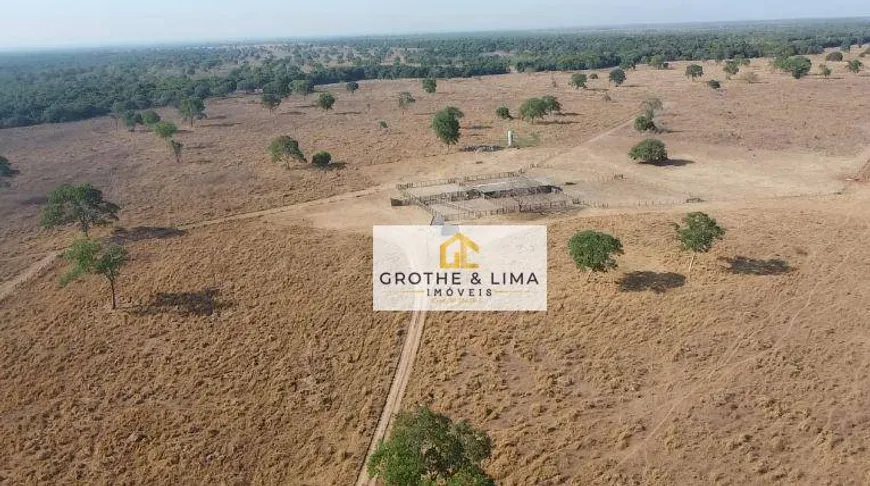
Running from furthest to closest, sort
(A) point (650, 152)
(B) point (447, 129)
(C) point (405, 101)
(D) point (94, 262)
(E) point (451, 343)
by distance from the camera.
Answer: (C) point (405, 101)
(B) point (447, 129)
(A) point (650, 152)
(D) point (94, 262)
(E) point (451, 343)

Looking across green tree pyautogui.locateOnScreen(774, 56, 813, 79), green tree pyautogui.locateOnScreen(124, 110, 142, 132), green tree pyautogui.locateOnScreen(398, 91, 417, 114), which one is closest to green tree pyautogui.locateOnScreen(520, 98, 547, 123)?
green tree pyautogui.locateOnScreen(398, 91, 417, 114)

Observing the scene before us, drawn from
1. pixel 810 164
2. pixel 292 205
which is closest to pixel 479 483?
pixel 292 205

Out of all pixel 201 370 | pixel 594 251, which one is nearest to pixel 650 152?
pixel 594 251

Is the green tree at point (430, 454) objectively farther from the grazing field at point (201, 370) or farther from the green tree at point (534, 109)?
the green tree at point (534, 109)

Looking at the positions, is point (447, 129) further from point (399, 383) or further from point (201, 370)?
point (201, 370)

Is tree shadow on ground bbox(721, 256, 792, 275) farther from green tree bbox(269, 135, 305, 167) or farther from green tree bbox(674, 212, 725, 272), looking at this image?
green tree bbox(269, 135, 305, 167)

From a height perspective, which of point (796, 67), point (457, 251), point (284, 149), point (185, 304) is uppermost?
point (796, 67)

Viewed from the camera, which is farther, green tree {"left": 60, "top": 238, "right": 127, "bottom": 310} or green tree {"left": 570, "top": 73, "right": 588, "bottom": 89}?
green tree {"left": 570, "top": 73, "right": 588, "bottom": 89}
